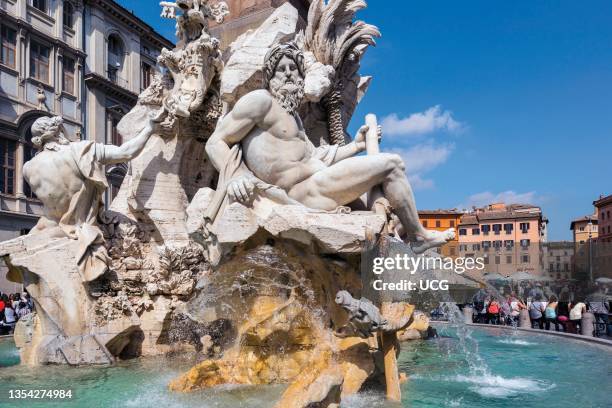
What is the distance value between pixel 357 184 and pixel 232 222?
1228 mm

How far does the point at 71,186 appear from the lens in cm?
677

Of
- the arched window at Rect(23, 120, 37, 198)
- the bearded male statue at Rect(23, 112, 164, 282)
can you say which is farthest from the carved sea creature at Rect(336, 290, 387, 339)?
the arched window at Rect(23, 120, 37, 198)

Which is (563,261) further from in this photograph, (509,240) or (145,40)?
(509,240)

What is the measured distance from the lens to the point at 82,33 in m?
28.5

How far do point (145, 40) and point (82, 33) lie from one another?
5.24m

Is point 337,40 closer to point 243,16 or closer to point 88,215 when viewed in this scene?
point 243,16

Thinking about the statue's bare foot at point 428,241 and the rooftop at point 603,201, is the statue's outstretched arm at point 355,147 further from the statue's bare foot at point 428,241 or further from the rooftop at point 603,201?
the rooftop at point 603,201

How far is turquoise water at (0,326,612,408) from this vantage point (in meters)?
4.74

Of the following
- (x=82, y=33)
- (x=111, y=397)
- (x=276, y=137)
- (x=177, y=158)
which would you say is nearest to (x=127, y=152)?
(x=177, y=158)

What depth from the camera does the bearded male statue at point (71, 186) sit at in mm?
6691

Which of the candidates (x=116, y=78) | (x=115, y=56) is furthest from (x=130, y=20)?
(x=116, y=78)

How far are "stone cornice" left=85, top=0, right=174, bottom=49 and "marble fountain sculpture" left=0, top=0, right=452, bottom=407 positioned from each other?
24.9 m

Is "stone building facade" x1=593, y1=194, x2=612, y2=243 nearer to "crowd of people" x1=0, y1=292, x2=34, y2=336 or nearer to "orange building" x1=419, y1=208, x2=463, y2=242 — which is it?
"orange building" x1=419, y1=208, x2=463, y2=242

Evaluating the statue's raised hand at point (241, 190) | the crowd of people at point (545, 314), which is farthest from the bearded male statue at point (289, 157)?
the crowd of people at point (545, 314)
